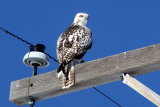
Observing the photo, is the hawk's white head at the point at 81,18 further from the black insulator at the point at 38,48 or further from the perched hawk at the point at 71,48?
the black insulator at the point at 38,48

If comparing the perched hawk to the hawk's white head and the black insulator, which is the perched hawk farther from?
the black insulator

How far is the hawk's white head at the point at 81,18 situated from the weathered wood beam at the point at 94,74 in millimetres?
1849

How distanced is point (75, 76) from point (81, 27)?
66.7 inches

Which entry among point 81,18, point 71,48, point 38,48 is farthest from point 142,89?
point 81,18

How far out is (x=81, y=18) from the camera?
6477 millimetres

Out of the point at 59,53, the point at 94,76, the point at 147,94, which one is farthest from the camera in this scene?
the point at 59,53

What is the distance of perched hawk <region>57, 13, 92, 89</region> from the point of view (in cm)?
457

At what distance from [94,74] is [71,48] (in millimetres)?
915

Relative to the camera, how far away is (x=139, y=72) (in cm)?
429

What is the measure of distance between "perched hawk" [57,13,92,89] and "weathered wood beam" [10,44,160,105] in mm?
78

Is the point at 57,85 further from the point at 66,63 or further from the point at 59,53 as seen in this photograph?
the point at 59,53

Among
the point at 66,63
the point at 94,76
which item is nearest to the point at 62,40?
the point at 66,63

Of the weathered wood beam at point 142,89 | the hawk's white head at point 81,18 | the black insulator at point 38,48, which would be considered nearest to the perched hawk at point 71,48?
the hawk's white head at point 81,18

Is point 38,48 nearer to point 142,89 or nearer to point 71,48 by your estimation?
point 71,48
